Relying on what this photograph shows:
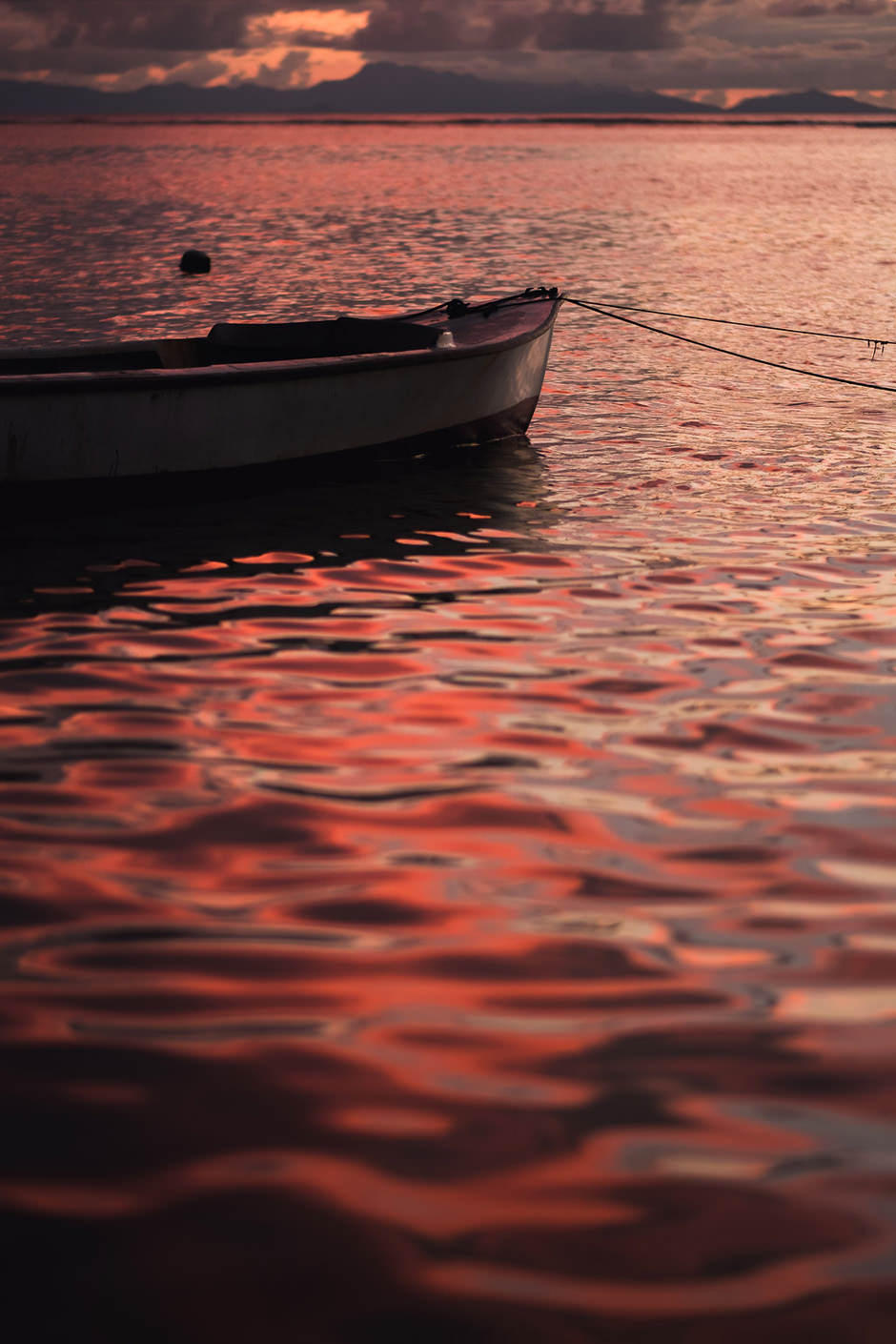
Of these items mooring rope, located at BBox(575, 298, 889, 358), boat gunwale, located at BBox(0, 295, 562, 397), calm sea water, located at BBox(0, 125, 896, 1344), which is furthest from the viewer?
mooring rope, located at BBox(575, 298, 889, 358)

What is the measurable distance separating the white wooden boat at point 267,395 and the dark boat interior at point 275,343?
0.04 feet

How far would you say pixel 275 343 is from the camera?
1345cm

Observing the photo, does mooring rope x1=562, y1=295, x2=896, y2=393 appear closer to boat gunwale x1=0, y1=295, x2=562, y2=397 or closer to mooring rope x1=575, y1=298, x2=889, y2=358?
mooring rope x1=575, y1=298, x2=889, y2=358

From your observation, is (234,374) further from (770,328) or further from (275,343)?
(770,328)

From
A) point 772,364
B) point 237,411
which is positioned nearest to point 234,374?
point 237,411

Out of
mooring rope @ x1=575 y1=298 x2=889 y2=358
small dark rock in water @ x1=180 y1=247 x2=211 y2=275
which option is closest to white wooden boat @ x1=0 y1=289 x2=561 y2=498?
mooring rope @ x1=575 y1=298 x2=889 y2=358

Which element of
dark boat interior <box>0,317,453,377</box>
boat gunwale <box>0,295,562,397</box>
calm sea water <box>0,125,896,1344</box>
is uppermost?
dark boat interior <box>0,317,453,377</box>

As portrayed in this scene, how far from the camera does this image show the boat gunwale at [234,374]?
9953 mm

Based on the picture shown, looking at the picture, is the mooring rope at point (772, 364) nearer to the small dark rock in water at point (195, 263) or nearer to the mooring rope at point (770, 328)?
the mooring rope at point (770, 328)

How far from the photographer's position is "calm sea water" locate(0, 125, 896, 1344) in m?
3.00

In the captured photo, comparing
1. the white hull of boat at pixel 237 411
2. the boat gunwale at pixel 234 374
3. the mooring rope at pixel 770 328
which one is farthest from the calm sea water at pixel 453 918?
the mooring rope at pixel 770 328

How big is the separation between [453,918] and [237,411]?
23.6 feet

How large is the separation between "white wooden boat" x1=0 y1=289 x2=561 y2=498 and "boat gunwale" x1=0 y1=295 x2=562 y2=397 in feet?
0.04

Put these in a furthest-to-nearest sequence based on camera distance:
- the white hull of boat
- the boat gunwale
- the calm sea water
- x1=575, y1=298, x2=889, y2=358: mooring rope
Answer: x1=575, y1=298, x2=889, y2=358: mooring rope → the white hull of boat → the boat gunwale → the calm sea water
